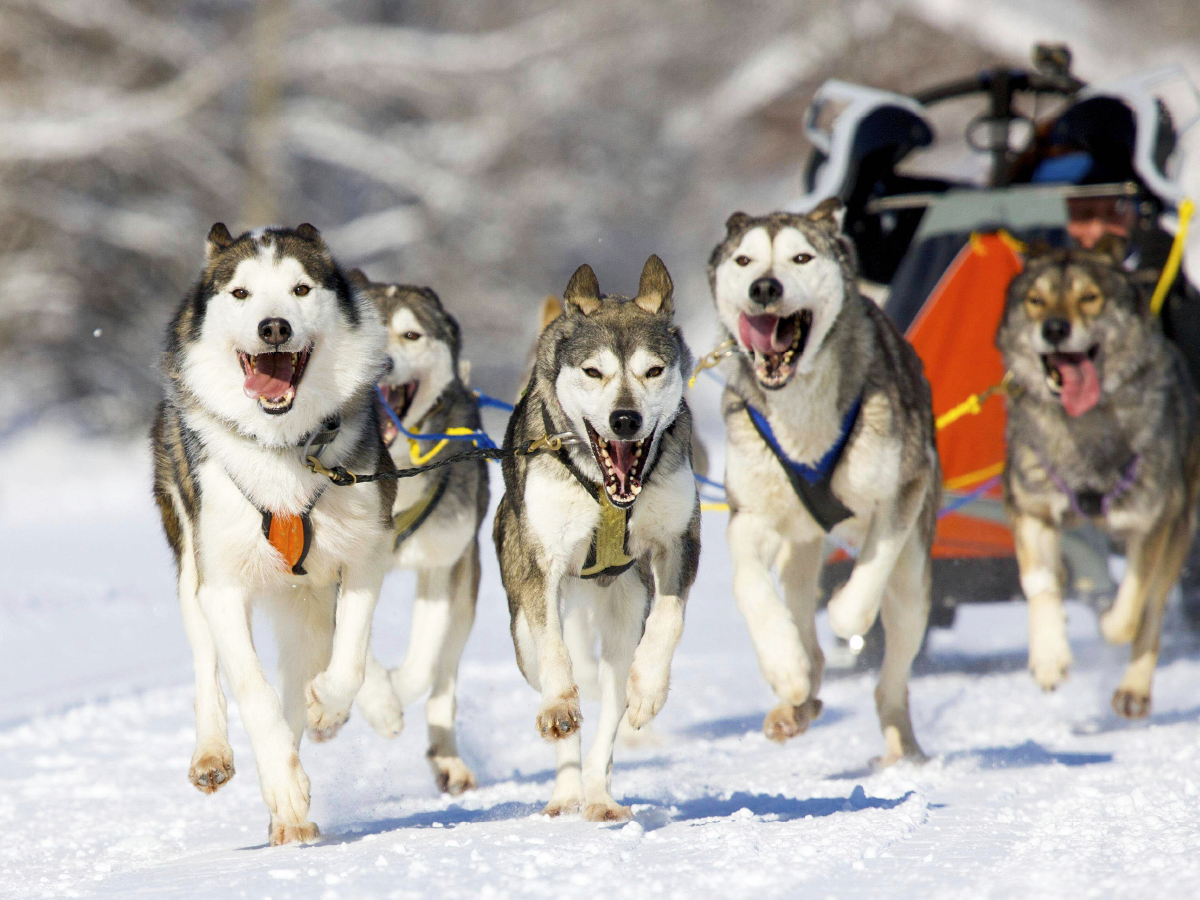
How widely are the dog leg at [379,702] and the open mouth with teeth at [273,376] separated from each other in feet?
2.63

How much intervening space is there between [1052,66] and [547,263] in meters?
9.26

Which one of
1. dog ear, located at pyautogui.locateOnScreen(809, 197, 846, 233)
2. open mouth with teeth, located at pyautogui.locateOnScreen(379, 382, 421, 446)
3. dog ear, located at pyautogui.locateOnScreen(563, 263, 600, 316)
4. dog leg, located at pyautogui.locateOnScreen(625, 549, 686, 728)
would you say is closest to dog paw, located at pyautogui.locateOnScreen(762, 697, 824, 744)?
dog leg, located at pyautogui.locateOnScreen(625, 549, 686, 728)

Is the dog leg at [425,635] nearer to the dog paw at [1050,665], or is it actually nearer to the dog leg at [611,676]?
the dog leg at [611,676]

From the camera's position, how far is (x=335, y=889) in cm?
225

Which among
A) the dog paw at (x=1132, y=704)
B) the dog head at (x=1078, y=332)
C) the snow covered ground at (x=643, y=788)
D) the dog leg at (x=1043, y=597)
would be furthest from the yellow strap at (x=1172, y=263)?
the snow covered ground at (x=643, y=788)

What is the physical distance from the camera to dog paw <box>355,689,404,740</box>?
3.36 metres

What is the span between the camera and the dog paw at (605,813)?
2.86 meters

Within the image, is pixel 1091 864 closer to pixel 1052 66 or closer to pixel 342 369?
pixel 342 369

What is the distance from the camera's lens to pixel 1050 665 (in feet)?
12.7

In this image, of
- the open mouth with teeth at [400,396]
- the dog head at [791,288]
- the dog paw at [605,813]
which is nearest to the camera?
the dog paw at [605,813]

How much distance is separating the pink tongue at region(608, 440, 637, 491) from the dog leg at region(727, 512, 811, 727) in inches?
23.1

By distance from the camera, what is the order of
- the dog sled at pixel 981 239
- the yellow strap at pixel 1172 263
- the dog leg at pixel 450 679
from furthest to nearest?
the dog sled at pixel 981 239 < the yellow strap at pixel 1172 263 < the dog leg at pixel 450 679

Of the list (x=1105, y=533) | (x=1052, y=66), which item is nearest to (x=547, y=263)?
(x=1052, y=66)

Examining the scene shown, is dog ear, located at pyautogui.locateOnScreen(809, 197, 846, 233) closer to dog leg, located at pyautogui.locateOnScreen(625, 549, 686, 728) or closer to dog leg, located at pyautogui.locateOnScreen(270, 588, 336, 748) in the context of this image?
dog leg, located at pyautogui.locateOnScreen(625, 549, 686, 728)
